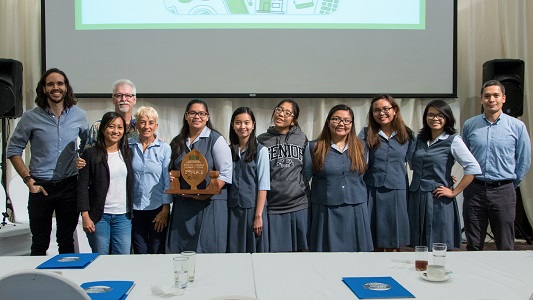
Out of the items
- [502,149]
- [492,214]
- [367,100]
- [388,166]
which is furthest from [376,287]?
[367,100]

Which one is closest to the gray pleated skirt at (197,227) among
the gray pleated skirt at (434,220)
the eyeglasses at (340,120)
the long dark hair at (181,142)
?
the long dark hair at (181,142)

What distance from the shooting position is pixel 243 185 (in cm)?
310

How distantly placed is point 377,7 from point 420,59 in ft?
2.08

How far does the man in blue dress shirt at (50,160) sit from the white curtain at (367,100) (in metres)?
1.56

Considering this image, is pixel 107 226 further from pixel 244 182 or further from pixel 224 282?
pixel 224 282

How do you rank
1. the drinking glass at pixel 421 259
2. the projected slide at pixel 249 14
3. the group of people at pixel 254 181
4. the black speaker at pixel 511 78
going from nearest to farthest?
the drinking glass at pixel 421 259, the group of people at pixel 254 181, the black speaker at pixel 511 78, the projected slide at pixel 249 14

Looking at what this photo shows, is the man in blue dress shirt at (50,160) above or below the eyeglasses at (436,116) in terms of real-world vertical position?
below

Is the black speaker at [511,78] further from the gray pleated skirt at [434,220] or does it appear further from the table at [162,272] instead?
the table at [162,272]

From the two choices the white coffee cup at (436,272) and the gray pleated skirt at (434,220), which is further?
the gray pleated skirt at (434,220)

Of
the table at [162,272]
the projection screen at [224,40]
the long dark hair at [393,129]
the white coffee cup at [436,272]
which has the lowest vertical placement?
the table at [162,272]

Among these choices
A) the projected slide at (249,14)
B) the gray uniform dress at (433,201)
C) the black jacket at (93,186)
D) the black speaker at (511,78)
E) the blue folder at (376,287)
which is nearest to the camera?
the blue folder at (376,287)

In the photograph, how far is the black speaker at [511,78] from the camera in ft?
14.1

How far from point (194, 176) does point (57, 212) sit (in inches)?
39.1

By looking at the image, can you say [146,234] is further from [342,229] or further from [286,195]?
[342,229]
